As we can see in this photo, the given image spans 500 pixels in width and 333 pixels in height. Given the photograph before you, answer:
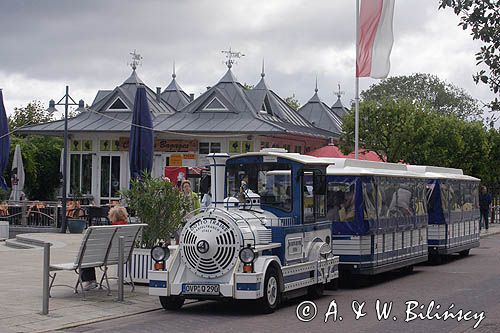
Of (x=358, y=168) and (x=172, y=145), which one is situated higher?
(x=172, y=145)

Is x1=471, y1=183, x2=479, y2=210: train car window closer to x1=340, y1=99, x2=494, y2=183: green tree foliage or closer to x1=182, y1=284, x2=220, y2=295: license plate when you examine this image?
x1=340, y1=99, x2=494, y2=183: green tree foliage

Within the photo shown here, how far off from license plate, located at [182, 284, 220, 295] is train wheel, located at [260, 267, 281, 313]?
0.72 meters

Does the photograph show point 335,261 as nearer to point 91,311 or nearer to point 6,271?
point 91,311

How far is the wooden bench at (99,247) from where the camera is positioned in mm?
14398

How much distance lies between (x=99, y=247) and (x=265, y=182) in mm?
2997

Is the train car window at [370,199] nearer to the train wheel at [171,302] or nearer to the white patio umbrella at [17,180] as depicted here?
the train wheel at [171,302]

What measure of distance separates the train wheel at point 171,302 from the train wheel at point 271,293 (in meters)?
1.42

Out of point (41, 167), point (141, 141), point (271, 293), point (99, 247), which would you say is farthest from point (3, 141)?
point (41, 167)

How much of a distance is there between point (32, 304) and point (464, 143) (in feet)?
113

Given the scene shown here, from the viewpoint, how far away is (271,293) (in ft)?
45.2

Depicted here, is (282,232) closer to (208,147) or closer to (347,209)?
(347,209)

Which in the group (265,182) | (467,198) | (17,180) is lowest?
(467,198)

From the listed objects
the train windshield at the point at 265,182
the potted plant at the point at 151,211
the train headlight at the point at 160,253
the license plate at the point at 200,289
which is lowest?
the license plate at the point at 200,289

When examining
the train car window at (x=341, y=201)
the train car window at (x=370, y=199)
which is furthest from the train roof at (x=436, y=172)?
the train car window at (x=341, y=201)
